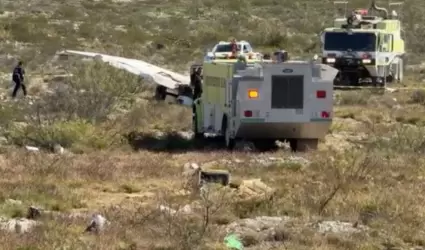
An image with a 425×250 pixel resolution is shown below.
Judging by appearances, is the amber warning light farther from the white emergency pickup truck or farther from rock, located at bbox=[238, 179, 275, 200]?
rock, located at bbox=[238, 179, 275, 200]

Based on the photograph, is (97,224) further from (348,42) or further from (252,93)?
(348,42)

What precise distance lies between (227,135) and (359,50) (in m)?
19.5

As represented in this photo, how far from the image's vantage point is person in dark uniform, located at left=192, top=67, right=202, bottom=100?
86.4ft

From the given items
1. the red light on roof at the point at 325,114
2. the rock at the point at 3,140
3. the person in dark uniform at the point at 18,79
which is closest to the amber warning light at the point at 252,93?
the red light on roof at the point at 325,114

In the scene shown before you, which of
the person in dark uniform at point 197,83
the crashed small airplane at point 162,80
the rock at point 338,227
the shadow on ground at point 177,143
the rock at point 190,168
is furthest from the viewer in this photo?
the crashed small airplane at point 162,80

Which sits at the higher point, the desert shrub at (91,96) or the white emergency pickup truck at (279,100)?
the white emergency pickup truck at (279,100)

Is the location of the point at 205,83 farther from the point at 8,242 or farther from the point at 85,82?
the point at 8,242

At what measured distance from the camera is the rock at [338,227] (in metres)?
12.9

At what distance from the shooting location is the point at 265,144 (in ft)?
77.2

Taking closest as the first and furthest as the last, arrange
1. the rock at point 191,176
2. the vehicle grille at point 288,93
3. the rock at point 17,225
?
the rock at point 17,225 → the rock at point 191,176 → the vehicle grille at point 288,93

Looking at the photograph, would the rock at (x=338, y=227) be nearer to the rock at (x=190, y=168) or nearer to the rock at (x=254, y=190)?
the rock at (x=254, y=190)

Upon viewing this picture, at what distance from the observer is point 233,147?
22750 millimetres

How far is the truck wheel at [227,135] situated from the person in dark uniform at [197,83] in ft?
9.10

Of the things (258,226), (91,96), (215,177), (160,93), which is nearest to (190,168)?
(215,177)
